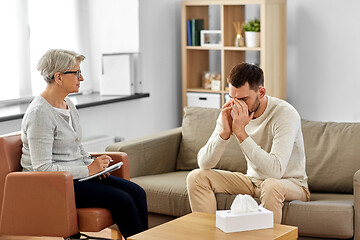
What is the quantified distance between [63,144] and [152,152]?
0.89 metres

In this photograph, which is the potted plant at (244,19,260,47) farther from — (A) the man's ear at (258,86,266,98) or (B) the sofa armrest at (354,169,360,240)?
(B) the sofa armrest at (354,169,360,240)

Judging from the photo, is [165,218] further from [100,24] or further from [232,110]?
[100,24]

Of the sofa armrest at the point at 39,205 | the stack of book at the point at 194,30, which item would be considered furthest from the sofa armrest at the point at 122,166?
the stack of book at the point at 194,30

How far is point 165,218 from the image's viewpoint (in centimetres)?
356

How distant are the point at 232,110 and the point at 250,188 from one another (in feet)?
1.38

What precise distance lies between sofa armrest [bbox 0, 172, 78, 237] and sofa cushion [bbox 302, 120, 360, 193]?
136cm

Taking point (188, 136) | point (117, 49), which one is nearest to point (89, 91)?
point (117, 49)

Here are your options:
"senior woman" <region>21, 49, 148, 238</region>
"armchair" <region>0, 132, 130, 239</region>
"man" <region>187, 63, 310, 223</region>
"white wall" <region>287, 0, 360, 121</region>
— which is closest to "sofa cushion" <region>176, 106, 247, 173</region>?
"man" <region>187, 63, 310, 223</region>

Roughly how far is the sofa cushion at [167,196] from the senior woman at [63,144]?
311mm

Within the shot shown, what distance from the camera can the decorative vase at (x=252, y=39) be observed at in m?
5.09

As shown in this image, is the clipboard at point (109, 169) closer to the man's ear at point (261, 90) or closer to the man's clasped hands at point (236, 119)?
the man's clasped hands at point (236, 119)

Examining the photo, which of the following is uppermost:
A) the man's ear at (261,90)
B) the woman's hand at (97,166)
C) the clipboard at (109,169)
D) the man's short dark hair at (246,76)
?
the man's short dark hair at (246,76)

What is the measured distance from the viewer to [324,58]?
5.18 metres

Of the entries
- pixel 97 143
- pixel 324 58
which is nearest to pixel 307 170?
pixel 97 143
